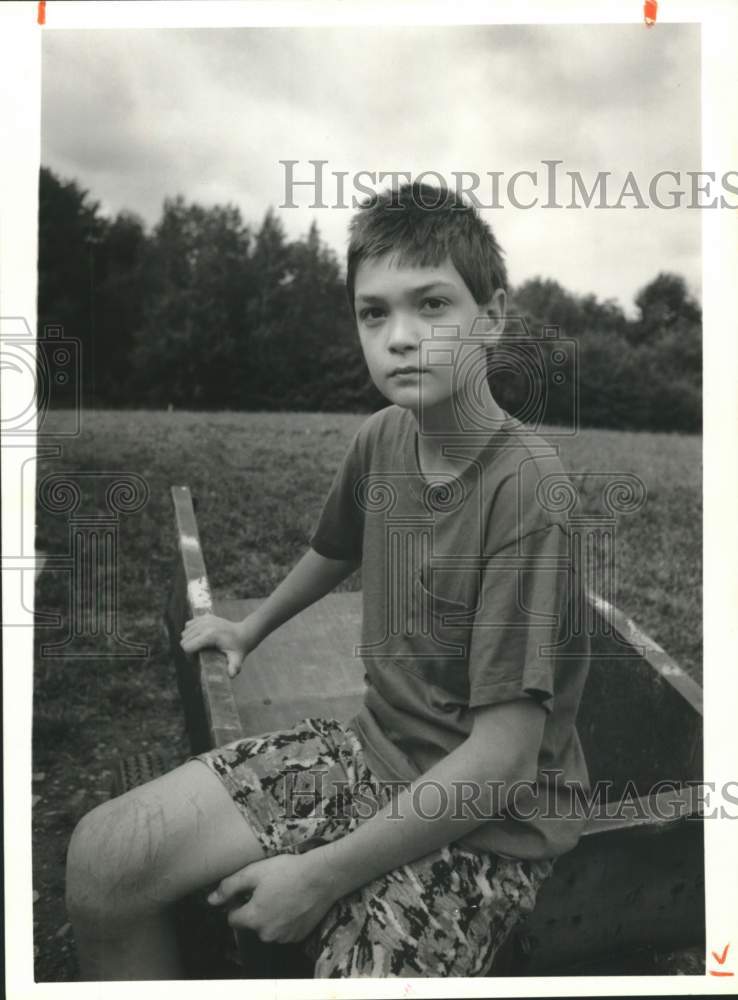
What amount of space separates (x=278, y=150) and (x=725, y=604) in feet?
3.59

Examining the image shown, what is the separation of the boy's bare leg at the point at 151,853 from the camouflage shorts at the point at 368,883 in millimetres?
35

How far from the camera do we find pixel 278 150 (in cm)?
144

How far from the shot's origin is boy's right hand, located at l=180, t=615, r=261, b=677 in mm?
1479

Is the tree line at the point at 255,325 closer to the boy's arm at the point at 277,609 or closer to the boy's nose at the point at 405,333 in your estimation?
the boy's nose at the point at 405,333

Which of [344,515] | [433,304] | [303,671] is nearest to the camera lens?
[433,304]

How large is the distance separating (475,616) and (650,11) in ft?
3.36

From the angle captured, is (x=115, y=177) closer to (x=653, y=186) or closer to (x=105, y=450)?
(x=105, y=450)

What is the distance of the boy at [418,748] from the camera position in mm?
1079

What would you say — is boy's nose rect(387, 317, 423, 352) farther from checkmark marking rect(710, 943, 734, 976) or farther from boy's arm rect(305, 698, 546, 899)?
checkmark marking rect(710, 943, 734, 976)

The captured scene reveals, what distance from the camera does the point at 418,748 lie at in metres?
1.20

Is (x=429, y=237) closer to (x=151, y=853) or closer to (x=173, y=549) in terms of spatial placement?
(x=151, y=853)

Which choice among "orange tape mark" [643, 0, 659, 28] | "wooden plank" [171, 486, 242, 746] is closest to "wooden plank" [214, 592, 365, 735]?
"wooden plank" [171, 486, 242, 746]


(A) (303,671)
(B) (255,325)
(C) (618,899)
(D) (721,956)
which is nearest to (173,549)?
(A) (303,671)

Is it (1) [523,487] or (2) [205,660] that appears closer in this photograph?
(1) [523,487]
